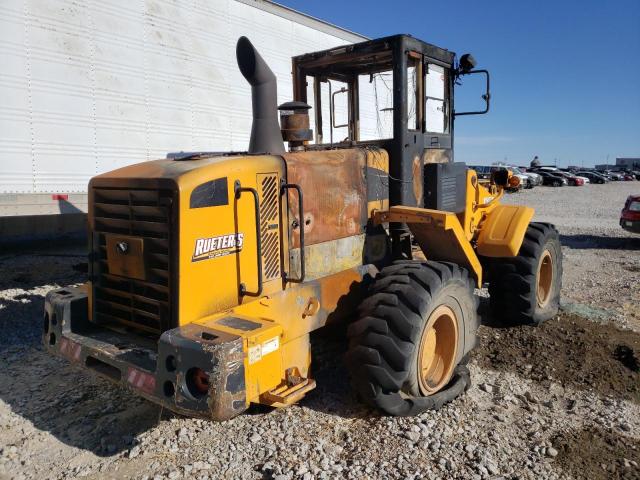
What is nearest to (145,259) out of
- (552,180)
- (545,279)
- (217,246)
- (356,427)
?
(217,246)

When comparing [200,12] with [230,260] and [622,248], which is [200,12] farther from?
[622,248]

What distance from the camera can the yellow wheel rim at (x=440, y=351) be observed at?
165 inches

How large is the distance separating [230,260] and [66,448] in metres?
1.73

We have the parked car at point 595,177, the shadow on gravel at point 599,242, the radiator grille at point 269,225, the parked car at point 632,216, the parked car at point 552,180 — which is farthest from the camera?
the parked car at point 595,177

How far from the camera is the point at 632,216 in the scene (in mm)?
11734

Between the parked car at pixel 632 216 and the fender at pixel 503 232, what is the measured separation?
24.6 ft

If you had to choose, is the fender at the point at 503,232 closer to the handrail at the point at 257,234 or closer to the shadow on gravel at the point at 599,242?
the handrail at the point at 257,234

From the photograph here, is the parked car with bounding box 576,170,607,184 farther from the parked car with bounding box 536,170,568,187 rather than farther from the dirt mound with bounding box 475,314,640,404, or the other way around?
the dirt mound with bounding box 475,314,640,404

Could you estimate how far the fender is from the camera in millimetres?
5355

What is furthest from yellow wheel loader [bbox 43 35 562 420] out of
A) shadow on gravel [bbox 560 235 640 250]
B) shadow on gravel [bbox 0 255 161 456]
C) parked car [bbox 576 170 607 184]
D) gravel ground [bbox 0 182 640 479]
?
parked car [bbox 576 170 607 184]

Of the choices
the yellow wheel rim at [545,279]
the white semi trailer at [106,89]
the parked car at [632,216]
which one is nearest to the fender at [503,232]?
the yellow wheel rim at [545,279]

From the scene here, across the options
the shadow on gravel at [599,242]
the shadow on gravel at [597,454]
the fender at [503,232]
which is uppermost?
the fender at [503,232]

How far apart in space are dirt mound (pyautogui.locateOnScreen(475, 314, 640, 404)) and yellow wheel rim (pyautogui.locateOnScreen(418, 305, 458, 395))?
2.63ft

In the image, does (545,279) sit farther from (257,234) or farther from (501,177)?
(257,234)
